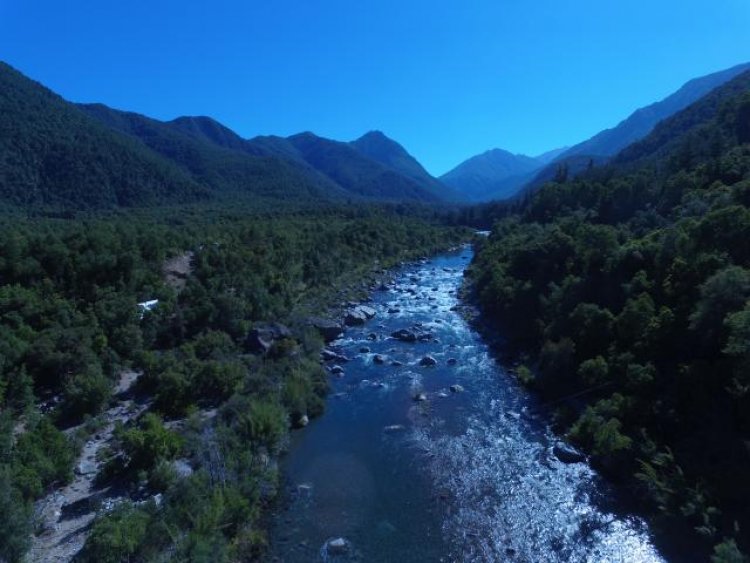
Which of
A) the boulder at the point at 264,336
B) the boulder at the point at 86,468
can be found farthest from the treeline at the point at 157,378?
the boulder at the point at 264,336

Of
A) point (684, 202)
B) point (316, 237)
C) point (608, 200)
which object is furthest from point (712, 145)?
point (316, 237)

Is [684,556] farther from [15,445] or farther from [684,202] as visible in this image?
[684,202]

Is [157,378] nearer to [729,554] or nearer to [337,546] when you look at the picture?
[337,546]

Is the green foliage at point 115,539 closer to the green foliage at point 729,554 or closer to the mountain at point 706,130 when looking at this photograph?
the green foliage at point 729,554

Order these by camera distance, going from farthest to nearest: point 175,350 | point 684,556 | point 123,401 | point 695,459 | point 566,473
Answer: point 175,350
point 123,401
point 566,473
point 695,459
point 684,556

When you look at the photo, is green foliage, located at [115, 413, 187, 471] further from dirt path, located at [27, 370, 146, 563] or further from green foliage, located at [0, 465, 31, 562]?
green foliage, located at [0, 465, 31, 562]

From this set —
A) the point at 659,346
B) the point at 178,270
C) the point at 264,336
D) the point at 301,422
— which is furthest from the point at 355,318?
the point at 659,346

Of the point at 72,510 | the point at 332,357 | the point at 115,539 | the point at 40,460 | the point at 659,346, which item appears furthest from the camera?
the point at 332,357
